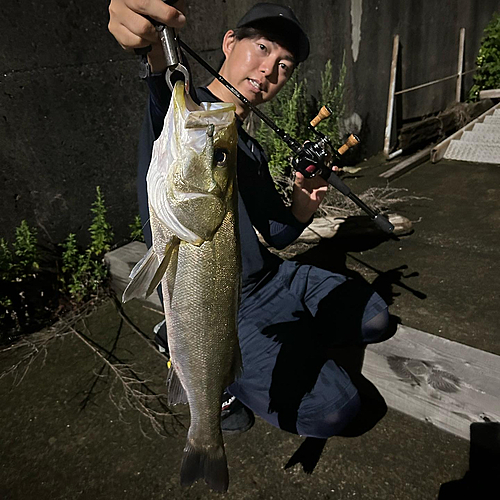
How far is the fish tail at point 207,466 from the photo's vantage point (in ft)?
6.38

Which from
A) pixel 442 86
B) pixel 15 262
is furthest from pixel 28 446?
pixel 442 86

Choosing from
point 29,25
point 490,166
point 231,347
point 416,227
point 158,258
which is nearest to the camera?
point 158,258

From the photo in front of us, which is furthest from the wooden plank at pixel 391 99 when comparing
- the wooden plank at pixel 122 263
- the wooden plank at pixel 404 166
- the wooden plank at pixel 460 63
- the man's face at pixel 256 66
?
the man's face at pixel 256 66

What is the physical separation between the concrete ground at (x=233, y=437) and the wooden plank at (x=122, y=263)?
0.18m

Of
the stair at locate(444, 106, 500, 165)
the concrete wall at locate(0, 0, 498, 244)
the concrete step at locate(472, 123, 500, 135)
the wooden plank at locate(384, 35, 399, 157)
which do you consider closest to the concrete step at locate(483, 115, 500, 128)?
the stair at locate(444, 106, 500, 165)

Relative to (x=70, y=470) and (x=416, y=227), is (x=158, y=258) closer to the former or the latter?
(x=70, y=470)

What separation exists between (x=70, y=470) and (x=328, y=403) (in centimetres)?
165

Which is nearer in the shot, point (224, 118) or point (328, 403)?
point (224, 118)

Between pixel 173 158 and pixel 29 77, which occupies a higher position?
pixel 29 77

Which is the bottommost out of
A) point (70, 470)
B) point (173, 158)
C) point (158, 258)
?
point (70, 470)

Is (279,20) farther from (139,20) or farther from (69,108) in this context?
(69,108)

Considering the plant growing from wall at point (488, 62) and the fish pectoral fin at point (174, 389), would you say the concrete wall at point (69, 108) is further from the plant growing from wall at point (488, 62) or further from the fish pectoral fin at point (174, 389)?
the plant growing from wall at point (488, 62)

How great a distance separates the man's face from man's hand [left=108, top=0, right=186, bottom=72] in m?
1.04

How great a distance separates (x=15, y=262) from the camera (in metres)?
4.07
